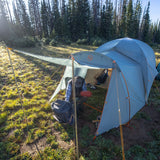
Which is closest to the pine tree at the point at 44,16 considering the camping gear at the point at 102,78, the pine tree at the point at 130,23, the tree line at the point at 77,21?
the tree line at the point at 77,21

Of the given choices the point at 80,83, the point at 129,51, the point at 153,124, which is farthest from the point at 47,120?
the point at 129,51

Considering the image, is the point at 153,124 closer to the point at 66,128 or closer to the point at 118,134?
the point at 118,134

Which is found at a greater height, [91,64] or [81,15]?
[81,15]

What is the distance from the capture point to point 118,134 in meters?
3.34

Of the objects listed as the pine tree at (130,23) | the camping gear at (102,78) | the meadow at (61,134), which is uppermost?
the pine tree at (130,23)

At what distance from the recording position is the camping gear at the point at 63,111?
334 centimetres

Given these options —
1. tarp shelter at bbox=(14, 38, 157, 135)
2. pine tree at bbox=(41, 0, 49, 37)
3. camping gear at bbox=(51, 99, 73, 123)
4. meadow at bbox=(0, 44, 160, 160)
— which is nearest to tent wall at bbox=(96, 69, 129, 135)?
tarp shelter at bbox=(14, 38, 157, 135)

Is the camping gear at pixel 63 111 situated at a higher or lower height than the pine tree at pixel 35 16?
lower

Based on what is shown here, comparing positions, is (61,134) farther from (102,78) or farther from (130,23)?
(130,23)

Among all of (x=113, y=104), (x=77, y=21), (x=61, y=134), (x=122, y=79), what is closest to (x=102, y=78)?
(x=122, y=79)

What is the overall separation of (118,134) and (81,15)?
2612cm

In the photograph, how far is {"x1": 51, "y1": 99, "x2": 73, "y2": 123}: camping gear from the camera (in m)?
3.34

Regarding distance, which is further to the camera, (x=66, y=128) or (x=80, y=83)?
(x=80, y=83)

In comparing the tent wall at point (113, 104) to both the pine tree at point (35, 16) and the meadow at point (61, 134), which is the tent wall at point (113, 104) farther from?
the pine tree at point (35, 16)
